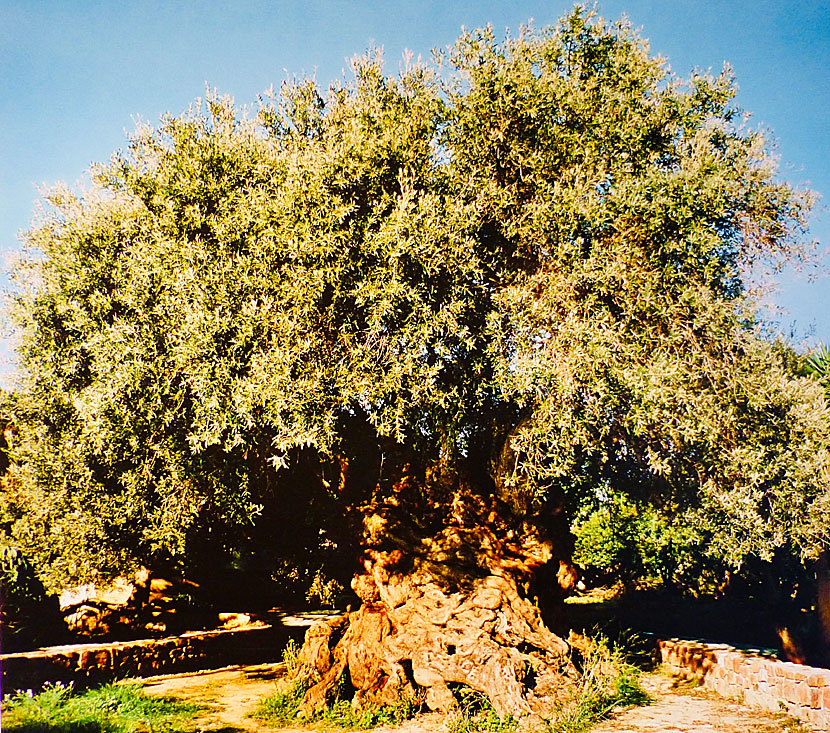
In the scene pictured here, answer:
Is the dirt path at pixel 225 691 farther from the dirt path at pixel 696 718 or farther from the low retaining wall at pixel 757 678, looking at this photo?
the low retaining wall at pixel 757 678

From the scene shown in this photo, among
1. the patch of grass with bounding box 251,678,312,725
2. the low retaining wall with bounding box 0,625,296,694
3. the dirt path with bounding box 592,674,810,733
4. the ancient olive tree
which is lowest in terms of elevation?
the dirt path with bounding box 592,674,810,733

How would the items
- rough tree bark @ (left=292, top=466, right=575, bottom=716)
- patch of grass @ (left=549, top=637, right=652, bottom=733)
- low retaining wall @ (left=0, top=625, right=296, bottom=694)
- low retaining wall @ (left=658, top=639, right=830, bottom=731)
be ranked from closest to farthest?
low retaining wall @ (left=658, top=639, right=830, bottom=731)
patch of grass @ (left=549, top=637, right=652, bottom=733)
rough tree bark @ (left=292, top=466, right=575, bottom=716)
low retaining wall @ (left=0, top=625, right=296, bottom=694)

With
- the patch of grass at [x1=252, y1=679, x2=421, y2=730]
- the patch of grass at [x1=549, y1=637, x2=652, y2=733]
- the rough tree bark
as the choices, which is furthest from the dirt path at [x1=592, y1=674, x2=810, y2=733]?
the patch of grass at [x1=252, y1=679, x2=421, y2=730]

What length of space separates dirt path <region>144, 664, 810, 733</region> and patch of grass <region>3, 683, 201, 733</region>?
693 millimetres

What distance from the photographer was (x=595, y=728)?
10.8 meters

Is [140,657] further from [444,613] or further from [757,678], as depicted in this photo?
[757,678]

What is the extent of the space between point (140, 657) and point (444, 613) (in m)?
10.2

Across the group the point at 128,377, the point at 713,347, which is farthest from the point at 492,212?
the point at 128,377

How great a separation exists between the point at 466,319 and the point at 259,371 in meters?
4.39

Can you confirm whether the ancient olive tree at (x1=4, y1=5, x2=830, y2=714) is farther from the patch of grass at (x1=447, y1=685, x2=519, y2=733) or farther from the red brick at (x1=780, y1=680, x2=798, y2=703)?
the red brick at (x1=780, y1=680, x2=798, y2=703)

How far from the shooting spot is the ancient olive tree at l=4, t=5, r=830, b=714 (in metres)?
11.3

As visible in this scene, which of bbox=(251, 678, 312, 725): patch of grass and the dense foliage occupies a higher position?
the dense foliage

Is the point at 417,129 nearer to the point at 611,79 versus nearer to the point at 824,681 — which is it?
the point at 611,79

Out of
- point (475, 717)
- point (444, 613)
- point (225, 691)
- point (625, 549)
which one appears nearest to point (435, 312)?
point (444, 613)
